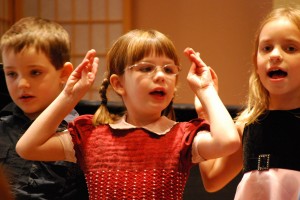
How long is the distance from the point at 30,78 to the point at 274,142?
0.78m

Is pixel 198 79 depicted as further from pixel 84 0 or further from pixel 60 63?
pixel 84 0

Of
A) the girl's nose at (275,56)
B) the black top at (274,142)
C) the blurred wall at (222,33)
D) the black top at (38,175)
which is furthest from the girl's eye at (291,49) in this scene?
the blurred wall at (222,33)

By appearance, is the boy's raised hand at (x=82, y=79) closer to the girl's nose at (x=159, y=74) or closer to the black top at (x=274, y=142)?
the girl's nose at (x=159, y=74)

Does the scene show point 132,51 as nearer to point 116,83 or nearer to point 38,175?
point 116,83

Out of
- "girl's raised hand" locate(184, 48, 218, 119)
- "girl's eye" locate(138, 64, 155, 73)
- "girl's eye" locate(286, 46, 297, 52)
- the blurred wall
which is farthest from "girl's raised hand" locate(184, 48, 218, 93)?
the blurred wall

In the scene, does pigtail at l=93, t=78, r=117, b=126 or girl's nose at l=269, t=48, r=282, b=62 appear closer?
girl's nose at l=269, t=48, r=282, b=62

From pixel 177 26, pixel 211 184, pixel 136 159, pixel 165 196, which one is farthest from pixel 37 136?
pixel 177 26

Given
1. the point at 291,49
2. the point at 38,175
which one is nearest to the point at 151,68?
the point at 291,49

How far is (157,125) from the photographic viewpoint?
1507mm

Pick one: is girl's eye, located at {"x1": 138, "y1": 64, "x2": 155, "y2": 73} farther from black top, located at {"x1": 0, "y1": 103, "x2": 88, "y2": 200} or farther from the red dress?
black top, located at {"x1": 0, "y1": 103, "x2": 88, "y2": 200}

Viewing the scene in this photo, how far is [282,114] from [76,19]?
307 cm

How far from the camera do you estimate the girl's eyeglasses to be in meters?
1.48

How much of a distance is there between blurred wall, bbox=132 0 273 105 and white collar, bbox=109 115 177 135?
2400 mm

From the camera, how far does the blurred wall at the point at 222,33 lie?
13.1 ft
